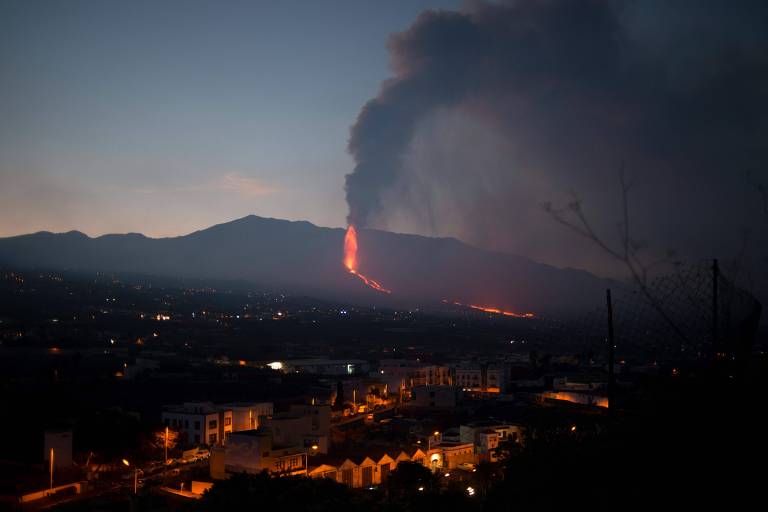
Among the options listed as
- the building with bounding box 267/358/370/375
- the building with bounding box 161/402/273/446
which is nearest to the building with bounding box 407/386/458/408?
the building with bounding box 161/402/273/446

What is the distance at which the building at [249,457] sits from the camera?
48.3ft

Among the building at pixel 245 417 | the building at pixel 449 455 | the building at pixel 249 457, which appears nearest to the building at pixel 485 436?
the building at pixel 449 455

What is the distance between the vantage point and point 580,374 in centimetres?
3188

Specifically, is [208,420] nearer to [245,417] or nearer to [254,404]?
[245,417]

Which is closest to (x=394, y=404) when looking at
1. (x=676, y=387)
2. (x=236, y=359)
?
(x=236, y=359)

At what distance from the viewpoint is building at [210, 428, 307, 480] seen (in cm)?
1472

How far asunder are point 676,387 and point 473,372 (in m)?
29.4

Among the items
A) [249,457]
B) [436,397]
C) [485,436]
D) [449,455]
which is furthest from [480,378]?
[249,457]

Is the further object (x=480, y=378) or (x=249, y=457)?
(x=480, y=378)

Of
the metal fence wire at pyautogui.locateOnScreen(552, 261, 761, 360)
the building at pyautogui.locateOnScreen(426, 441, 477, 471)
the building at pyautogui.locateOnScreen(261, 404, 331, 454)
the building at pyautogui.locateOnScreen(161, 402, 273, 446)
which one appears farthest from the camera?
the building at pyautogui.locateOnScreen(161, 402, 273, 446)

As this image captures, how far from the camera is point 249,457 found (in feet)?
48.4

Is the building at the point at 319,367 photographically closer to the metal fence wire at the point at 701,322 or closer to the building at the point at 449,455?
the building at the point at 449,455

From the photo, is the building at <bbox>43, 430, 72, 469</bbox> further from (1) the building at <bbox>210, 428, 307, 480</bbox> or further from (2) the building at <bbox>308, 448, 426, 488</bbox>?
(2) the building at <bbox>308, 448, 426, 488</bbox>

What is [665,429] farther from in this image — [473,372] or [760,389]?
[473,372]
